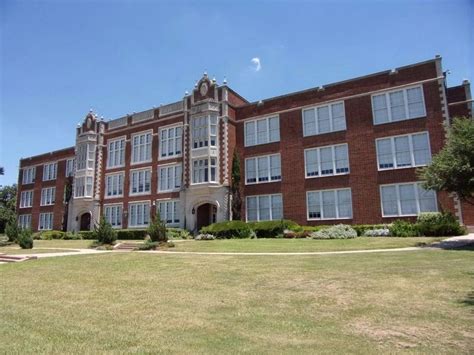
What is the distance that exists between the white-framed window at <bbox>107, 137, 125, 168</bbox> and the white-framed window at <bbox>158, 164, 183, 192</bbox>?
261 inches

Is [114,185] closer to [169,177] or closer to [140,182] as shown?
[140,182]

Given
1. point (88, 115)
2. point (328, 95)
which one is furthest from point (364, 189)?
point (88, 115)

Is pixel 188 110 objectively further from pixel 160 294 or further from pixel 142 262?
pixel 160 294

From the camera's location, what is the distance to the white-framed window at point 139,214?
41.5 metres

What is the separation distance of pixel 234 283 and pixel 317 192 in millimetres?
22296

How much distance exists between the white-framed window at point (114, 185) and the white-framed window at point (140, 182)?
186 cm

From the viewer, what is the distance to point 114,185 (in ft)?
149

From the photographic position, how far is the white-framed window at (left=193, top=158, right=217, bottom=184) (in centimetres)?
3622

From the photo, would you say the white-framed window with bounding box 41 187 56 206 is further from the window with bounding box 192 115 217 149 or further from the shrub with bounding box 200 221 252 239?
the shrub with bounding box 200 221 252 239

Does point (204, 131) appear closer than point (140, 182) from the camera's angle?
Yes

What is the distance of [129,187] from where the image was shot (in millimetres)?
43625

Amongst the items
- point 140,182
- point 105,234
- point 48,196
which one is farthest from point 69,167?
point 105,234

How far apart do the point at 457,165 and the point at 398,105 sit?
12.6m

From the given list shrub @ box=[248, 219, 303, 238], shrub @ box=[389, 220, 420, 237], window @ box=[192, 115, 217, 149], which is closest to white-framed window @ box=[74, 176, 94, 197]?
window @ box=[192, 115, 217, 149]
